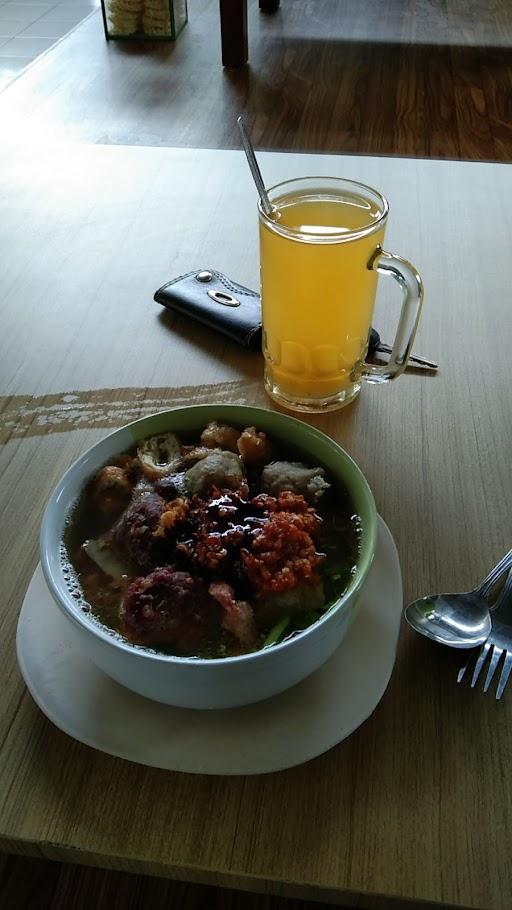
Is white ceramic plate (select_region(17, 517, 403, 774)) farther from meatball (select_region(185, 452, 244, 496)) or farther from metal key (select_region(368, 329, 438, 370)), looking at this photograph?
metal key (select_region(368, 329, 438, 370))

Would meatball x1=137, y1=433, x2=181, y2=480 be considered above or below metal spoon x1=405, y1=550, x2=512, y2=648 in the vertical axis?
above

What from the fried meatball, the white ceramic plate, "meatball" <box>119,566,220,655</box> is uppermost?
the fried meatball

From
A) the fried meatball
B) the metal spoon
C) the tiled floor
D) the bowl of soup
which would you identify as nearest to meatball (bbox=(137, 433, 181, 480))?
the bowl of soup

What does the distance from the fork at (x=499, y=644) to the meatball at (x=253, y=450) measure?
0.22 m

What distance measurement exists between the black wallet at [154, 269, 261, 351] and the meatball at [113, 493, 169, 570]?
0.35 m

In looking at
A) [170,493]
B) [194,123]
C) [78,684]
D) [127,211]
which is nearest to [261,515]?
[170,493]

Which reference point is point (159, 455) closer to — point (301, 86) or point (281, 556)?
point (281, 556)

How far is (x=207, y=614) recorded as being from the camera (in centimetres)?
51

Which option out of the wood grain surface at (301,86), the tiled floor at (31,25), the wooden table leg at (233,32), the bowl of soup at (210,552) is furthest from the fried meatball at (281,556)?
the tiled floor at (31,25)

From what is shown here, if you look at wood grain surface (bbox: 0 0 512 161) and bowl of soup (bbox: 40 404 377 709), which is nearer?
bowl of soup (bbox: 40 404 377 709)

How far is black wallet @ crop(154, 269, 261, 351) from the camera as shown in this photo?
89 centimetres

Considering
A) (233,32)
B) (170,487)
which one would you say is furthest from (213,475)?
(233,32)

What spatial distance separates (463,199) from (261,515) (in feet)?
2.63

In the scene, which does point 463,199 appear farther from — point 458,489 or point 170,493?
point 170,493
